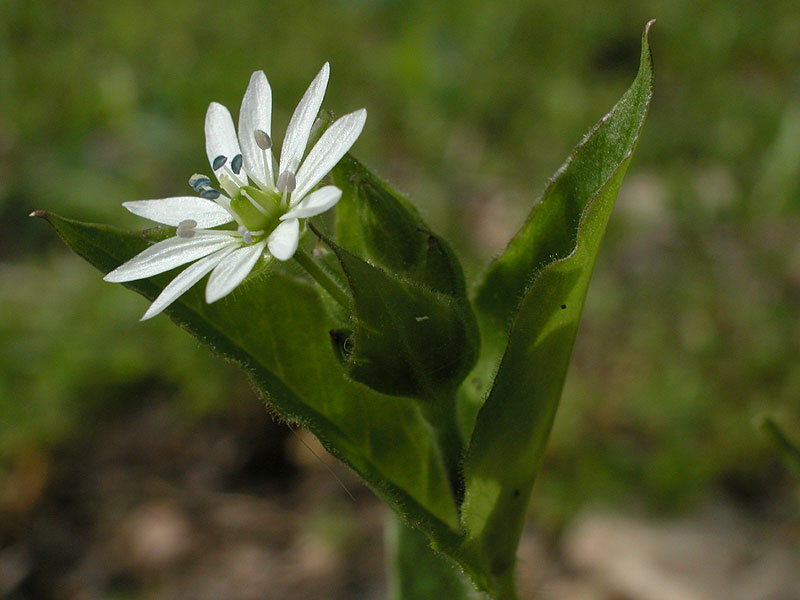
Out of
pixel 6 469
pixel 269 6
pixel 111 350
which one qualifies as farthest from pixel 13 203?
pixel 269 6

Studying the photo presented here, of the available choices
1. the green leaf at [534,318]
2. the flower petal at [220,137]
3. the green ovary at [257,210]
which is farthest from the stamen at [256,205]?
the green leaf at [534,318]

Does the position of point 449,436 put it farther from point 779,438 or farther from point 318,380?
point 779,438

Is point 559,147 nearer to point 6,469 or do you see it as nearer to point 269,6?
point 269,6

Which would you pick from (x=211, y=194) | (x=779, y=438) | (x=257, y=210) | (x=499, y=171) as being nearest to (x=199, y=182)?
(x=211, y=194)

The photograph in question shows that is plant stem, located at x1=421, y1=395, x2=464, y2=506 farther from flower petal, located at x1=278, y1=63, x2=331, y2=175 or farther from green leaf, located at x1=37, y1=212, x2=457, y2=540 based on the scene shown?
flower petal, located at x1=278, y1=63, x2=331, y2=175

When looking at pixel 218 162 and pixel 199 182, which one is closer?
pixel 218 162

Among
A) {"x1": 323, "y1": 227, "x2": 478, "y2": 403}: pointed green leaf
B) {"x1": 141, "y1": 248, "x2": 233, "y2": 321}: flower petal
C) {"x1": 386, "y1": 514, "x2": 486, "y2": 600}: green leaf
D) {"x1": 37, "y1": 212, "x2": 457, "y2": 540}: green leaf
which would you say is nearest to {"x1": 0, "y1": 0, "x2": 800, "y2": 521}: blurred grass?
{"x1": 386, "y1": 514, "x2": 486, "y2": 600}: green leaf
